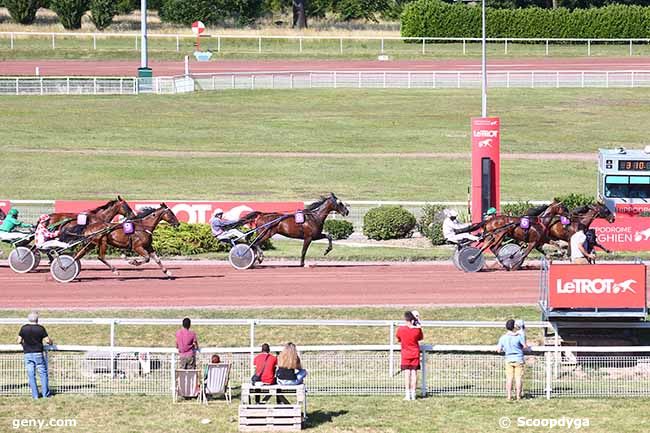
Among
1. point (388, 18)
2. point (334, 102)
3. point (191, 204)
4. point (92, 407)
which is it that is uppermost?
point (388, 18)

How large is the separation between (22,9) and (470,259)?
62.1 metres

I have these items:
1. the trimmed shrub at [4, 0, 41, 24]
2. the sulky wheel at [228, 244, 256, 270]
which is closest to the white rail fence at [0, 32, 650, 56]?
the trimmed shrub at [4, 0, 41, 24]

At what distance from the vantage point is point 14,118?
5453 centimetres

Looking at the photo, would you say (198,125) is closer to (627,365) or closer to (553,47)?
(553,47)

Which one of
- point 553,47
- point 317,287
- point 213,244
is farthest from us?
point 553,47

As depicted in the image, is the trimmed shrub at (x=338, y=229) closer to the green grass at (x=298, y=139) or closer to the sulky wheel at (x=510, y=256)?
the sulky wheel at (x=510, y=256)

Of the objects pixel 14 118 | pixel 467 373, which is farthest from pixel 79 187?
pixel 467 373

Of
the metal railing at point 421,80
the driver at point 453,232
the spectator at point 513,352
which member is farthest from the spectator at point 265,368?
the metal railing at point 421,80

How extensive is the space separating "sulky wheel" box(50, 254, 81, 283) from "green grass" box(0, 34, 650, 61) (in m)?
43.5

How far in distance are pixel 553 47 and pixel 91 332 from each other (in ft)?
182

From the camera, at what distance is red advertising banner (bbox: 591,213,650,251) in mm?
31031

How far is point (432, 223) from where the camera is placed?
3256cm

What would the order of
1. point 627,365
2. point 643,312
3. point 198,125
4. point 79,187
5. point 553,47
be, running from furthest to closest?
1. point 553,47
2. point 198,125
3. point 79,187
4. point 643,312
5. point 627,365

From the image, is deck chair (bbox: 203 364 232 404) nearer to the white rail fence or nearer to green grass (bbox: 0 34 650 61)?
green grass (bbox: 0 34 650 61)
